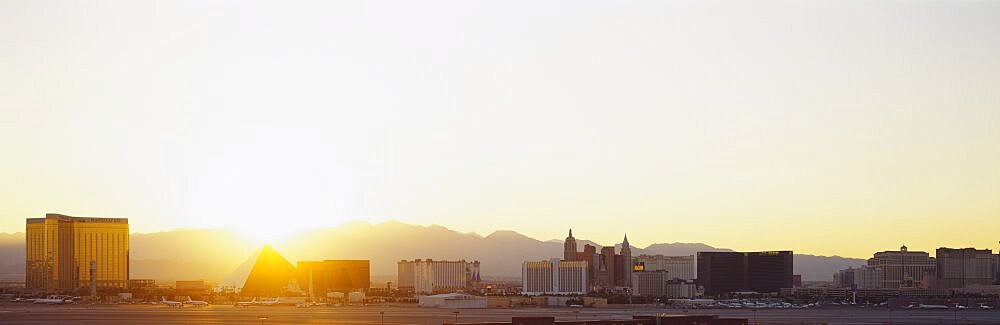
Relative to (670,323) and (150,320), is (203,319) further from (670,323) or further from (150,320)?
(670,323)

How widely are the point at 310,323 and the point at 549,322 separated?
53453mm

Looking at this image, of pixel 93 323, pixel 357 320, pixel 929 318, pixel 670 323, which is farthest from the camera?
pixel 929 318

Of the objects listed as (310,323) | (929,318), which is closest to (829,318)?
(929,318)

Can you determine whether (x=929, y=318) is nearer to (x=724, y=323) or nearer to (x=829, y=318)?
(x=829, y=318)

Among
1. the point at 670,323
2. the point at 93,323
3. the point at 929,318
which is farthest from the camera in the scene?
the point at 929,318

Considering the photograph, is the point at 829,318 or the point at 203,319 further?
the point at 829,318

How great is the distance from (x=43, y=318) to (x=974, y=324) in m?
113

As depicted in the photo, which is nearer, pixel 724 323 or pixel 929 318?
pixel 724 323

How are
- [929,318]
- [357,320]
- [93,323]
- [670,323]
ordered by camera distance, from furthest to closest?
[929,318]
[357,320]
[93,323]
[670,323]

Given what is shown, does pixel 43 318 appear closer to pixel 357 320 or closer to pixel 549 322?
pixel 357 320

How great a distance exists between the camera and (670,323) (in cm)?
10000

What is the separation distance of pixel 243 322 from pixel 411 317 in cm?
2926

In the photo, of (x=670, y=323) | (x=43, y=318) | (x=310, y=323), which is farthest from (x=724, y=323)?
(x=43, y=318)

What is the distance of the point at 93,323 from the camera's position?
146500mm
